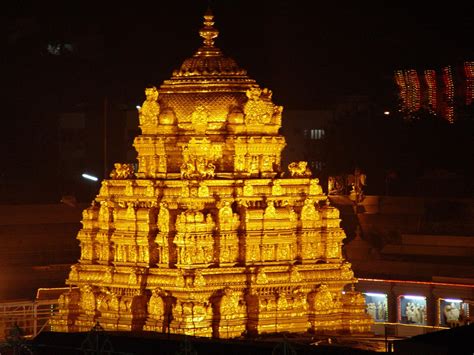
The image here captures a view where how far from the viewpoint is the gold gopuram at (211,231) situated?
155 feet

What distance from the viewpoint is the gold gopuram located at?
47312mm

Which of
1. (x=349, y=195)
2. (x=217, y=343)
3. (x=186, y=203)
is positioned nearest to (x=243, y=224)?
(x=186, y=203)

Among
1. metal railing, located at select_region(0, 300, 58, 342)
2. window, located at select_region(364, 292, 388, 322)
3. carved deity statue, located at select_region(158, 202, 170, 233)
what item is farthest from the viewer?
window, located at select_region(364, 292, 388, 322)

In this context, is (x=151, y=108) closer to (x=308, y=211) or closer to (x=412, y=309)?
(x=308, y=211)

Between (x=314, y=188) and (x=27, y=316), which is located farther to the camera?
(x=27, y=316)

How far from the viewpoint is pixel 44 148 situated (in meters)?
70.0

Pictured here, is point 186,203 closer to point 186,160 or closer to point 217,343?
point 186,160

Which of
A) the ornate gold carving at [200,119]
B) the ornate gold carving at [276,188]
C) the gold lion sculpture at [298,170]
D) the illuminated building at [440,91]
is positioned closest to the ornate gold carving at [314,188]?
the gold lion sculpture at [298,170]

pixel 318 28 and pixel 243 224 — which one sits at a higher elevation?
pixel 318 28

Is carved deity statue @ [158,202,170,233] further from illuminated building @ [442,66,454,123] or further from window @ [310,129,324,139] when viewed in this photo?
illuminated building @ [442,66,454,123]

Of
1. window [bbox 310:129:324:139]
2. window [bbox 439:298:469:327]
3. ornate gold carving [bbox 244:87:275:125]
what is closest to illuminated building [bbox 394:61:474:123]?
window [bbox 310:129:324:139]

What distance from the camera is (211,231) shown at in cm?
4734

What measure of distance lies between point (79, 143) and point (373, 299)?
1517 centimetres

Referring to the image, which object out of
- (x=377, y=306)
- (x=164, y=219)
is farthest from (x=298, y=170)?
(x=377, y=306)
